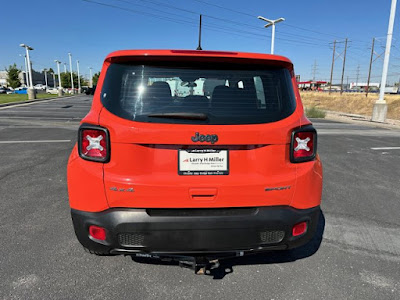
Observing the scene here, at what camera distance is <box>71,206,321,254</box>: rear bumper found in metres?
1.99

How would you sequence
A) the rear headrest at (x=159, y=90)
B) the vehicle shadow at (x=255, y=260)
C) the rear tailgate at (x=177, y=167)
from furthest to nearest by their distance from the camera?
the vehicle shadow at (x=255, y=260)
the rear headrest at (x=159, y=90)
the rear tailgate at (x=177, y=167)

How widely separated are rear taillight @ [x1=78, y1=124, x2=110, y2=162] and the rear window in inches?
7.0

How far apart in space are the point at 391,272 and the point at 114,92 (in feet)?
9.29

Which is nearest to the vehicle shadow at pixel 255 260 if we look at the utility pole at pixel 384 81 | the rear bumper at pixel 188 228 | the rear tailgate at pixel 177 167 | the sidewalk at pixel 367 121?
the rear bumper at pixel 188 228

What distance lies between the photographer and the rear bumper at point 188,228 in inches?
78.2

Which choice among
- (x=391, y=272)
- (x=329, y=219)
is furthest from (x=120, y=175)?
(x=329, y=219)

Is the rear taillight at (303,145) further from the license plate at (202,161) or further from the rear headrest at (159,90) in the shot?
the rear headrest at (159,90)

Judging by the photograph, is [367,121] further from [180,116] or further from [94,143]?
[94,143]

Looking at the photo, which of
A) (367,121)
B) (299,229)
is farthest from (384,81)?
(299,229)

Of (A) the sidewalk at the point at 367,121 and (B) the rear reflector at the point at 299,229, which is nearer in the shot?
(B) the rear reflector at the point at 299,229

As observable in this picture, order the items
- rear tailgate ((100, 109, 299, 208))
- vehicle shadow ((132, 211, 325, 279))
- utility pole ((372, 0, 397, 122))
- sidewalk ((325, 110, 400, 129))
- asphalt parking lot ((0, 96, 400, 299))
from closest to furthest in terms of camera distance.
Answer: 1. rear tailgate ((100, 109, 299, 208))
2. asphalt parking lot ((0, 96, 400, 299))
3. vehicle shadow ((132, 211, 325, 279))
4. sidewalk ((325, 110, 400, 129))
5. utility pole ((372, 0, 397, 122))

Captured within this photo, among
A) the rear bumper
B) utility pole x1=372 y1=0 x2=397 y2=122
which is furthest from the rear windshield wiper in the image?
utility pole x1=372 y1=0 x2=397 y2=122

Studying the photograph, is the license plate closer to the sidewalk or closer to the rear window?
the rear window

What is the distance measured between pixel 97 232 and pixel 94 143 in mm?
645
